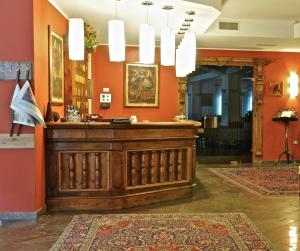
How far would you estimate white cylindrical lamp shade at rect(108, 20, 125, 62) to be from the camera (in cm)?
450

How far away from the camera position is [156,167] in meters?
5.05

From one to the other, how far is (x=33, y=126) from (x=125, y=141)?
3.86 ft

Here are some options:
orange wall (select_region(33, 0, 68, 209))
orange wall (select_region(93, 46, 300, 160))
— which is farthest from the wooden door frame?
orange wall (select_region(33, 0, 68, 209))

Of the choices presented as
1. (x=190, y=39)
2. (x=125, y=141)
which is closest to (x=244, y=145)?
(x=190, y=39)

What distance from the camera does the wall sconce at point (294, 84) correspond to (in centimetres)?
891

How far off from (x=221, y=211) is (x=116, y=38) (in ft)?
8.51

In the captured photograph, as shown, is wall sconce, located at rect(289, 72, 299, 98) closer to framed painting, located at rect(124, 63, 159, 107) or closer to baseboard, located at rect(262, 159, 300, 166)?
baseboard, located at rect(262, 159, 300, 166)

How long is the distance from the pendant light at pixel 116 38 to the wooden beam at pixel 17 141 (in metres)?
1.47

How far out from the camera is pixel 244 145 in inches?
352

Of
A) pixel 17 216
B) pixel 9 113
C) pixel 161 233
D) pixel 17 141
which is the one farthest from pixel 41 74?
pixel 161 233

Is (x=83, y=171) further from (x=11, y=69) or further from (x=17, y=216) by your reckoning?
(x=11, y=69)

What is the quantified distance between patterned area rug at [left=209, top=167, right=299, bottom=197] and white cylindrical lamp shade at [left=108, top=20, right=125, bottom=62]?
304 centimetres

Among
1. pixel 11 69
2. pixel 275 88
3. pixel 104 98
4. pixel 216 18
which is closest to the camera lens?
pixel 11 69

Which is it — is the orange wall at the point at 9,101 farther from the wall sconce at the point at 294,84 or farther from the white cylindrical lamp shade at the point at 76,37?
the wall sconce at the point at 294,84
